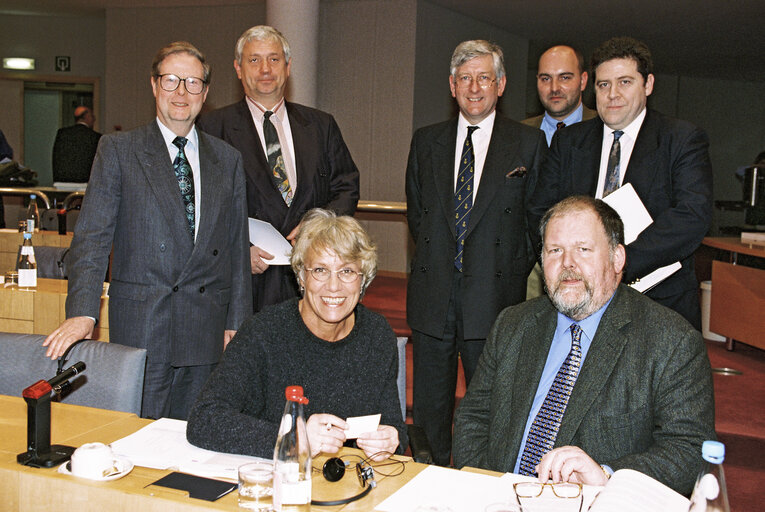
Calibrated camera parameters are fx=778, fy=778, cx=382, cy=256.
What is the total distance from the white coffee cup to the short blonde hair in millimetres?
847

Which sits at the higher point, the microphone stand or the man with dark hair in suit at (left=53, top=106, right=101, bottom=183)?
the man with dark hair in suit at (left=53, top=106, right=101, bottom=183)

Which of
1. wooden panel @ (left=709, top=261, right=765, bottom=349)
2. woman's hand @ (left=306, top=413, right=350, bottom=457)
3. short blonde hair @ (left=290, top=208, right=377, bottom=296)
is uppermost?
→ short blonde hair @ (left=290, top=208, right=377, bottom=296)

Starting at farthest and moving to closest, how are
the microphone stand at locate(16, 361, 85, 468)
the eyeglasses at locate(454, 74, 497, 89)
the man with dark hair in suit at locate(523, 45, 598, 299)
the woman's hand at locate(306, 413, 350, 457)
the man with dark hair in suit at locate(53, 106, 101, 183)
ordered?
the man with dark hair in suit at locate(53, 106, 101, 183) < the man with dark hair in suit at locate(523, 45, 598, 299) < the eyeglasses at locate(454, 74, 497, 89) < the woman's hand at locate(306, 413, 350, 457) < the microphone stand at locate(16, 361, 85, 468)

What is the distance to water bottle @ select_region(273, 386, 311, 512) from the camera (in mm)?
1653

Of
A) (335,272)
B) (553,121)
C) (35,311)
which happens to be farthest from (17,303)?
(553,121)

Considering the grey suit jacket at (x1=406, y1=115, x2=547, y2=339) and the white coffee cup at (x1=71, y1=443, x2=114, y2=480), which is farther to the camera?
the grey suit jacket at (x1=406, y1=115, x2=547, y2=339)

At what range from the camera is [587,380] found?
217cm

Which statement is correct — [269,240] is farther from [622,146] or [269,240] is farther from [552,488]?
[552,488]

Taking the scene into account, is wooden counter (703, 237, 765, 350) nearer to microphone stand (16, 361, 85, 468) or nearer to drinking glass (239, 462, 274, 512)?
drinking glass (239, 462, 274, 512)

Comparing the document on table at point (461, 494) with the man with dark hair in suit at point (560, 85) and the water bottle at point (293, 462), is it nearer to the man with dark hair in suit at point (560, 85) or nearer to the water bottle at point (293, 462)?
the water bottle at point (293, 462)

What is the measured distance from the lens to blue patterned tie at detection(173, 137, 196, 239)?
9.70ft

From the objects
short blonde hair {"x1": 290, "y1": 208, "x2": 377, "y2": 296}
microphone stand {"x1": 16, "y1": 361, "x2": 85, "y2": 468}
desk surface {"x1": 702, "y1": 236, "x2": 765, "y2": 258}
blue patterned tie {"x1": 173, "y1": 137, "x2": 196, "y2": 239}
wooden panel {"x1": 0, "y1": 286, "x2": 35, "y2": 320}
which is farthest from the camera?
desk surface {"x1": 702, "y1": 236, "x2": 765, "y2": 258}

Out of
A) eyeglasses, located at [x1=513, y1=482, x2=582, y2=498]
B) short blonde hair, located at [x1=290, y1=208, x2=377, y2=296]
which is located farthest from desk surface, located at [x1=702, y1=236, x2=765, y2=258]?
eyeglasses, located at [x1=513, y1=482, x2=582, y2=498]

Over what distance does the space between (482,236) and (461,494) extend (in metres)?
1.79
